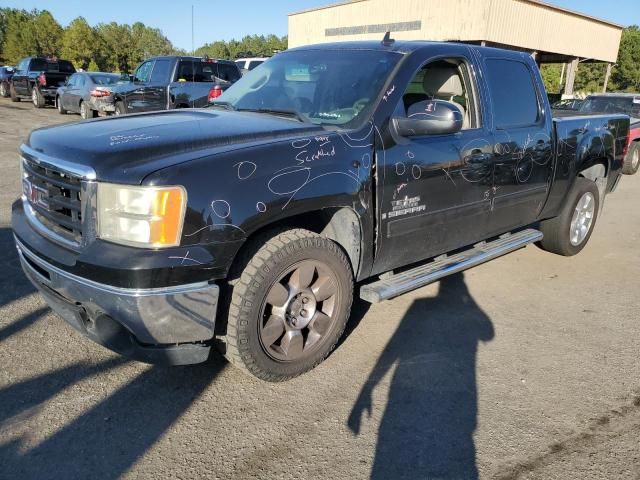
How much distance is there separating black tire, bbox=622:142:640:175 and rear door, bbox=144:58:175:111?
1046 cm

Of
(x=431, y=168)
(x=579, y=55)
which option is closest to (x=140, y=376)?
(x=431, y=168)

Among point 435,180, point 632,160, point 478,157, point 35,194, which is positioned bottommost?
point 632,160

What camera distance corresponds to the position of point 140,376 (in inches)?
123

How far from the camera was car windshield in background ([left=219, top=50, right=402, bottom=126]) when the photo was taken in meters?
3.43

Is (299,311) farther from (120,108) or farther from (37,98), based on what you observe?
(37,98)

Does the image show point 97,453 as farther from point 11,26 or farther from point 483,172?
point 11,26

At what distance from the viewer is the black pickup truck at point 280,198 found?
8.25 feet

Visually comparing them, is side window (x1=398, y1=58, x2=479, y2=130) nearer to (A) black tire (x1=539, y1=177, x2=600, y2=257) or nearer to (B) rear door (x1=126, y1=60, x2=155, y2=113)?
(A) black tire (x1=539, y1=177, x2=600, y2=257)

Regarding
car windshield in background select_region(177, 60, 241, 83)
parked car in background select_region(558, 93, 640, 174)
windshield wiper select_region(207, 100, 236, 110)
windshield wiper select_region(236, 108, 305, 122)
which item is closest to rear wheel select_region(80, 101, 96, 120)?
car windshield in background select_region(177, 60, 241, 83)

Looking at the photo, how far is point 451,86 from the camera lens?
161 inches

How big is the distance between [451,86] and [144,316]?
2903 millimetres

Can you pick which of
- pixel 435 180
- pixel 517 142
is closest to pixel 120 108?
pixel 517 142

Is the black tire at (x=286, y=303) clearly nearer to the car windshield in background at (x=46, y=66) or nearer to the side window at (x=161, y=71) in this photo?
the side window at (x=161, y=71)

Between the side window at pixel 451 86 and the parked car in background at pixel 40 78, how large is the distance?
20477 mm
